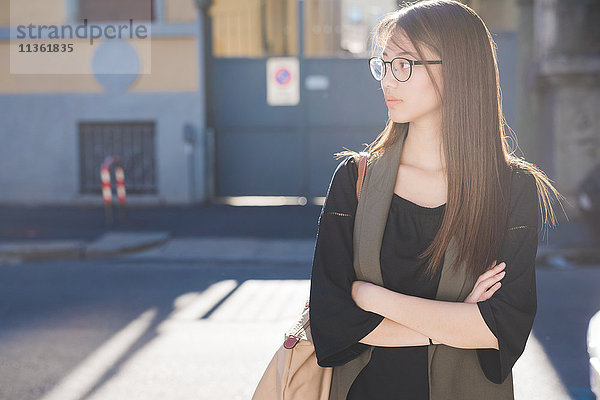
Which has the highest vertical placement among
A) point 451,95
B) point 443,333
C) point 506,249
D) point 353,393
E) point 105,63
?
point 105,63

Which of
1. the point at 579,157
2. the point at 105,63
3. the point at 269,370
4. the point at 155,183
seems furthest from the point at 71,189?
the point at 269,370

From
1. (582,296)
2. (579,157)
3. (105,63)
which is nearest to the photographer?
(582,296)

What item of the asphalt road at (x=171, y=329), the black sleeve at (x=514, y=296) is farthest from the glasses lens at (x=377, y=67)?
the asphalt road at (x=171, y=329)

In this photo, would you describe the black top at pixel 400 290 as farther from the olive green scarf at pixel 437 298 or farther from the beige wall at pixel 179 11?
the beige wall at pixel 179 11

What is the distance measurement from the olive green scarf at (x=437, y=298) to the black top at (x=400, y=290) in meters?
0.02

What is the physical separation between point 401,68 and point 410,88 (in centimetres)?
6

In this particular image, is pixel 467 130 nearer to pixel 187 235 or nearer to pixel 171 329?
pixel 171 329

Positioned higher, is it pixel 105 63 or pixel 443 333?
pixel 105 63

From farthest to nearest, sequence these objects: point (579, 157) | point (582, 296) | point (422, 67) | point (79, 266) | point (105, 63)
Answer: point (105, 63) → point (579, 157) → point (79, 266) → point (582, 296) → point (422, 67)

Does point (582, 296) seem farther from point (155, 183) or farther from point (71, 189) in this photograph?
point (71, 189)

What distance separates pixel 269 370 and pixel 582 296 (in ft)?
18.2

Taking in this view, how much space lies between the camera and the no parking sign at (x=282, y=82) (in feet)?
43.5

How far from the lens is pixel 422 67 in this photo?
6.15ft

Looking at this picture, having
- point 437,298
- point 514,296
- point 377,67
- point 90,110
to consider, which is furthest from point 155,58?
point 514,296
